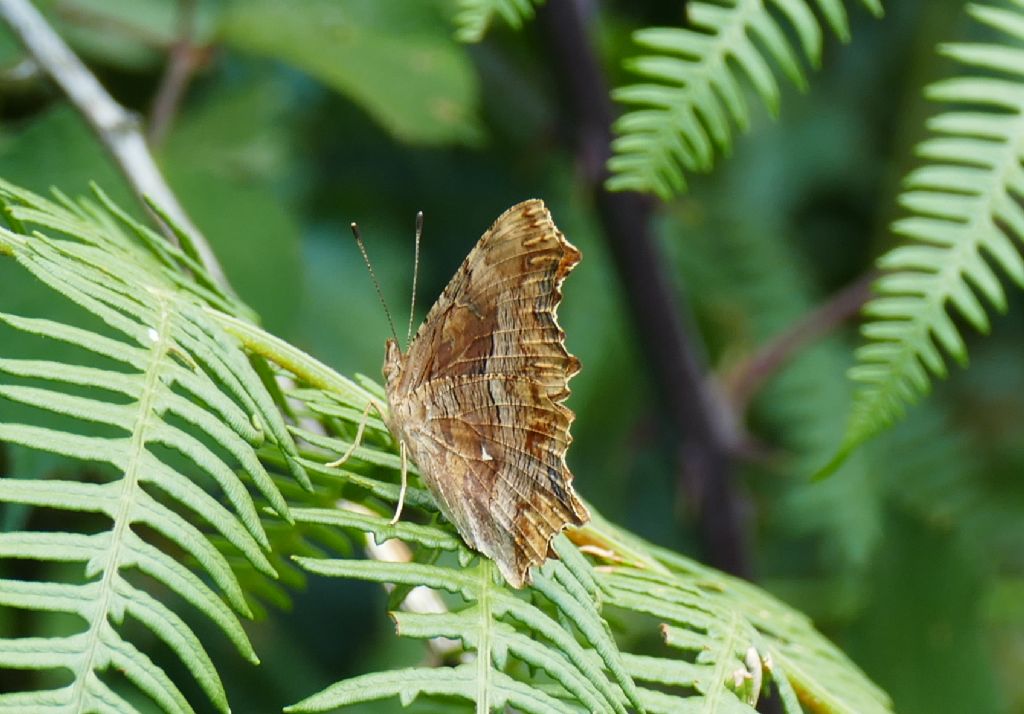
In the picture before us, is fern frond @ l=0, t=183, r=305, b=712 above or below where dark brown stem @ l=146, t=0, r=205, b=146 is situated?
below

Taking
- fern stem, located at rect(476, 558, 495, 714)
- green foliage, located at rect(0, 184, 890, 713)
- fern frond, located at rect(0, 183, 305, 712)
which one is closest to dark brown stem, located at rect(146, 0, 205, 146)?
green foliage, located at rect(0, 184, 890, 713)

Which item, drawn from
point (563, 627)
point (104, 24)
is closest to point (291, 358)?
point (563, 627)

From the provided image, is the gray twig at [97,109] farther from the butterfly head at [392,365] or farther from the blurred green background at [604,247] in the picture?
the butterfly head at [392,365]

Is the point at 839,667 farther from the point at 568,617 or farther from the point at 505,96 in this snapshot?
the point at 505,96

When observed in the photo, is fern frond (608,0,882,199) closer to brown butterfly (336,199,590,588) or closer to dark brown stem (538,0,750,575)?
brown butterfly (336,199,590,588)

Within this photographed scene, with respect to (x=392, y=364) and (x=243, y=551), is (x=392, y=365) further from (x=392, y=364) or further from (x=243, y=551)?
(x=243, y=551)

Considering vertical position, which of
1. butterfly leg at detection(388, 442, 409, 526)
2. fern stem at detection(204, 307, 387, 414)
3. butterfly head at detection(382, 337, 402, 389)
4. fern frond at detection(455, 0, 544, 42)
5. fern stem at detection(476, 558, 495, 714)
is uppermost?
fern frond at detection(455, 0, 544, 42)

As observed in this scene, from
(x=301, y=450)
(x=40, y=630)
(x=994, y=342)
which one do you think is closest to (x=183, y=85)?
(x=40, y=630)
